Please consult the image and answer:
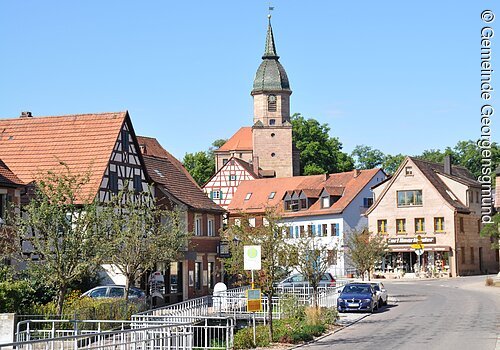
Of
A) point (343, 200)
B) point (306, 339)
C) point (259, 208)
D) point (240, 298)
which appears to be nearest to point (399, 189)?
point (343, 200)

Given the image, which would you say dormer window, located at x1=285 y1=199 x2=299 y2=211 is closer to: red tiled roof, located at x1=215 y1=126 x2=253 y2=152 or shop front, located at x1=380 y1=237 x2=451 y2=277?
shop front, located at x1=380 y1=237 x2=451 y2=277

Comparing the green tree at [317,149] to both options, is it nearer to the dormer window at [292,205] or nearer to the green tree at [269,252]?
the dormer window at [292,205]

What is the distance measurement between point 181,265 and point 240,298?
1463 cm

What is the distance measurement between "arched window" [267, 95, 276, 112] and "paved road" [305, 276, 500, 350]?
2751 inches

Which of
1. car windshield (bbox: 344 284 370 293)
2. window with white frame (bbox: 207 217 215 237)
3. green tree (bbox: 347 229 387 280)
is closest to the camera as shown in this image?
car windshield (bbox: 344 284 370 293)

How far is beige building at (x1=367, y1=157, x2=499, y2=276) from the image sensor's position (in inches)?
A: 2982

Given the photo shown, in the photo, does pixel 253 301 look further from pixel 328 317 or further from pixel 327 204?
pixel 327 204

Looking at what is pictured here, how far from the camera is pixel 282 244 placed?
1179 inches

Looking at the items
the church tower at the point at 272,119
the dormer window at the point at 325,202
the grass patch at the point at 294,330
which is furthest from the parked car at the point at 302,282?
the church tower at the point at 272,119

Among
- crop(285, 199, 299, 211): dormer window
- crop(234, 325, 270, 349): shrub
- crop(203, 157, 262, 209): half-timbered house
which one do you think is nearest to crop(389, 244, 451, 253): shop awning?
crop(285, 199, 299, 211): dormer window

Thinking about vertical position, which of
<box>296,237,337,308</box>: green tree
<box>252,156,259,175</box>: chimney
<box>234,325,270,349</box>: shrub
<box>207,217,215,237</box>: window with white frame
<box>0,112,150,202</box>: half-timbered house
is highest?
<box>252,156,259,175</box>: chimney

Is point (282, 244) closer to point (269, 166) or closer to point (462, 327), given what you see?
point (462, 327)

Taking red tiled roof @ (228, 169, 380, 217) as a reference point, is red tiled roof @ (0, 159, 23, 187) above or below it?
below

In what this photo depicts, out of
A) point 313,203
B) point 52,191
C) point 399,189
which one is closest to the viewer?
point 52,191
